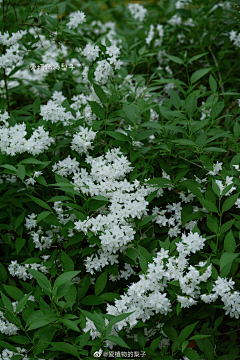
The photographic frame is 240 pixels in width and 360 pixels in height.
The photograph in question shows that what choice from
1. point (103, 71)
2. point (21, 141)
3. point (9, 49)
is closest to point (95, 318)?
point (21, 141)

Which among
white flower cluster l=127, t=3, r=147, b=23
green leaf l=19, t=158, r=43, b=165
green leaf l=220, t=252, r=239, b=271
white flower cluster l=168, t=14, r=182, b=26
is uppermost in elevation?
white flower cluster l=127, t=3, r=147, b=23

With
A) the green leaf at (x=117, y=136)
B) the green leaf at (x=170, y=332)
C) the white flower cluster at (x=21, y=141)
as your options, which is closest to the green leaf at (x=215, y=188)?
the green leaf at (x=117, y=136)

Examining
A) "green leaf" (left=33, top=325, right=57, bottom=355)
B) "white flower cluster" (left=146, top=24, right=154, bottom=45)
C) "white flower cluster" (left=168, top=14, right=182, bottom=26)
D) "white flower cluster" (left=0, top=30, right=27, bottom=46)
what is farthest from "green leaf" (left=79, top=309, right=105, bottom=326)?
"white flower cluster" (left=168, top=14, right=182, bottom=26)

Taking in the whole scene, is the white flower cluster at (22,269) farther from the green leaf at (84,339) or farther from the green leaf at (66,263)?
the green leaf at (84,339)

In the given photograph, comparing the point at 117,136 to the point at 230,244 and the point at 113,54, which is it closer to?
the point at 113,54

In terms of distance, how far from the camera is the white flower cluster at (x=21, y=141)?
230cm

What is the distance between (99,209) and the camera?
2193 millimetres

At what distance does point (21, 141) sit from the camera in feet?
7.54

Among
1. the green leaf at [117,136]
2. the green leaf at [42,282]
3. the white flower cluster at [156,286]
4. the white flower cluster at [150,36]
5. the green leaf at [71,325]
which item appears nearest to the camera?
the green leaf at [71,325]

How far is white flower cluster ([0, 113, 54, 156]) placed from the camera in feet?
7.54

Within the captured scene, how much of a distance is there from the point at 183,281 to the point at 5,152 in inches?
52.3

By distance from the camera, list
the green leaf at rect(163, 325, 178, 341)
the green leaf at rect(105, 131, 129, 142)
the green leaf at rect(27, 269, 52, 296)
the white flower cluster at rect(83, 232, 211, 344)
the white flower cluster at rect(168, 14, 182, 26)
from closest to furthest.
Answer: the green leaf at rect(27, 269, 52, 296) < the white flower cluster at rect(83, 232, 211, 344) < the green leaf at rect(163, 325, 178, 341) < the green leaf at rect(105, 131, 129, 142) < the white flower cluster at rect(168, 14, 182, 26)

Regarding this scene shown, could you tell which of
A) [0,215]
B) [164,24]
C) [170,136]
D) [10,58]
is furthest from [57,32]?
[164,24]

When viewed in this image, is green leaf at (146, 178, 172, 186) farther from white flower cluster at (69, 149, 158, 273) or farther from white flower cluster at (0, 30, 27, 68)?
white flower cluster at (0, 30, 27, 68)
